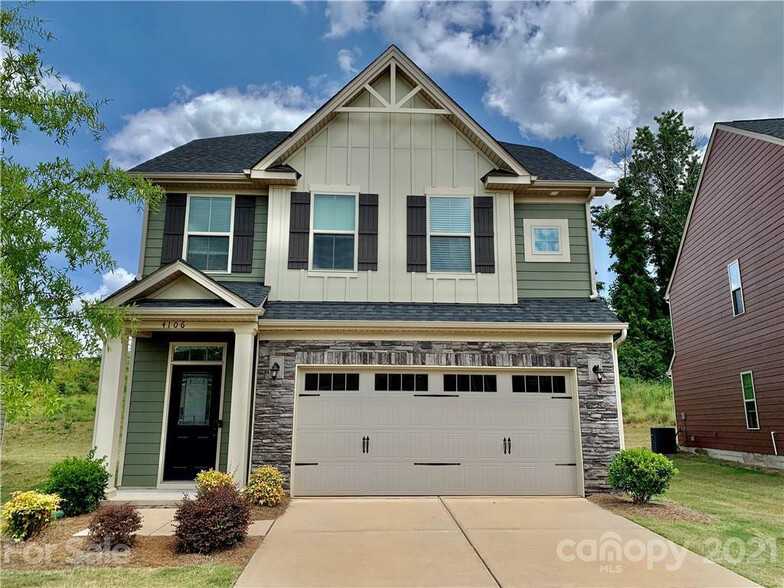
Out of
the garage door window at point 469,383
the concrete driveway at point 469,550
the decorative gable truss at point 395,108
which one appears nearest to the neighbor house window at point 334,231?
the decorative gable truss at point 395,108

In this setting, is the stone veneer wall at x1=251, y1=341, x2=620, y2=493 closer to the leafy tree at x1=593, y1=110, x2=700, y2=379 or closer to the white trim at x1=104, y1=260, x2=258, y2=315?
the white trim at x1=104, y1=260, x2=258, y2=315

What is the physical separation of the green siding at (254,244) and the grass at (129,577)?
229 inches

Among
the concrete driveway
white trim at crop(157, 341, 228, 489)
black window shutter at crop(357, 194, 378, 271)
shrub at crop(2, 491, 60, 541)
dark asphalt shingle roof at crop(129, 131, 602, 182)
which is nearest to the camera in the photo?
the concrete driveway

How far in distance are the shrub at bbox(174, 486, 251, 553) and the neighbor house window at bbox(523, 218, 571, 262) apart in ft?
23.4

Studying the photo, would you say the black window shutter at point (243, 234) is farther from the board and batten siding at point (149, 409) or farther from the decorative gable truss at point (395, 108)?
the board and batten siding at point (149, 409)

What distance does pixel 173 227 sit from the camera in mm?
10227

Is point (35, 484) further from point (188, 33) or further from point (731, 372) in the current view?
point (731, 372)

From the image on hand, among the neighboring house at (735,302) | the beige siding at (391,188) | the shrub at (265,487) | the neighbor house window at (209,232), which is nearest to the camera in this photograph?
the shrub at (265,487)

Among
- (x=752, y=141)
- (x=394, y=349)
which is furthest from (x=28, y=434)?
(x=752, y=141)

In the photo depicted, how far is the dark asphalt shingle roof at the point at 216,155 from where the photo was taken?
10398 mm

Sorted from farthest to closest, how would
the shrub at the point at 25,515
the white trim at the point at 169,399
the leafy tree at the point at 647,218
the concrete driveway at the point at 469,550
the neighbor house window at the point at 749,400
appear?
the leafy tree at the point at 647,218 < the neighbor house window at the point at 749,400 < the white trim at the point at 169,399 < the shrub at the point at 25,515 < the concrete driveway at the point at 469,550

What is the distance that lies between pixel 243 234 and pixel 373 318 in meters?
3.20

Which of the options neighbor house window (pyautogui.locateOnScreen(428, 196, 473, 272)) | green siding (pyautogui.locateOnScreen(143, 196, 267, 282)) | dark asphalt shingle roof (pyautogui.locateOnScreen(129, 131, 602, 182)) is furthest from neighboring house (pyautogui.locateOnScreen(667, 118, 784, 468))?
green siding (pyautogui.locateOnScreen(143, 196, 267, 282))

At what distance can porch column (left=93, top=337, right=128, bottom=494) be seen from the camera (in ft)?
27.1
